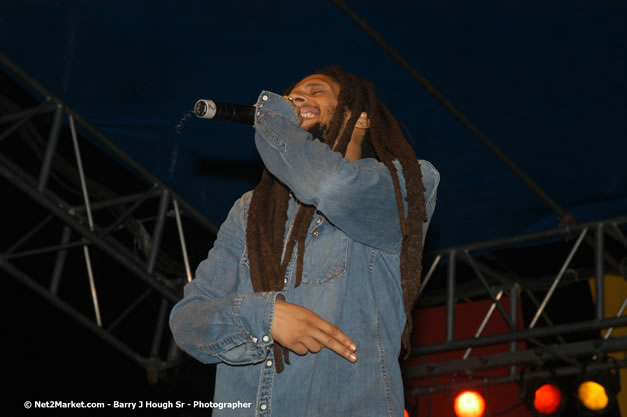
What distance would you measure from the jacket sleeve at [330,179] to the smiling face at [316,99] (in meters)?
0.27

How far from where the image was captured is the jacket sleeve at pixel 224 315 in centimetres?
196

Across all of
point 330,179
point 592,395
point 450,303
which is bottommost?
point 330,179

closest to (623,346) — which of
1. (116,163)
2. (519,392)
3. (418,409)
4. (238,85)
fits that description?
(519,392)

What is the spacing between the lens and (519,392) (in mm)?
5980

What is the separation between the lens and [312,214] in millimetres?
2250

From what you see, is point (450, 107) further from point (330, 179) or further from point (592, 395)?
point (330, 179)

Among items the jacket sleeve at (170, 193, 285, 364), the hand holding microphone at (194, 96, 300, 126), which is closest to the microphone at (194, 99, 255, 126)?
the hand holding microphone at (194, 96, 300, 126)

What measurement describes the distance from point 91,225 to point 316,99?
2.98m

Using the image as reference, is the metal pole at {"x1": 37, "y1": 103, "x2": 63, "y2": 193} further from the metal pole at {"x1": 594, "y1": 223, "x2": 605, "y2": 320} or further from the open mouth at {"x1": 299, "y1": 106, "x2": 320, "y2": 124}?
the metal pole at {"x1": 594, "y1": 223, "x2": 605, "y2": 320}

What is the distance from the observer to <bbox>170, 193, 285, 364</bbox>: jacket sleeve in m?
1.96

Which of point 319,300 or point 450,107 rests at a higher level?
point 450,107

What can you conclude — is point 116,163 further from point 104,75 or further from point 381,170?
point 381,170

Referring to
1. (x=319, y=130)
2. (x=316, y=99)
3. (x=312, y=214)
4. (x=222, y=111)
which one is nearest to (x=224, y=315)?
(x=312, y=214)

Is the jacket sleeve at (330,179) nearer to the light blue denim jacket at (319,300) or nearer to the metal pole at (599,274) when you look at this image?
the light blue denim jacket at (319,300)
